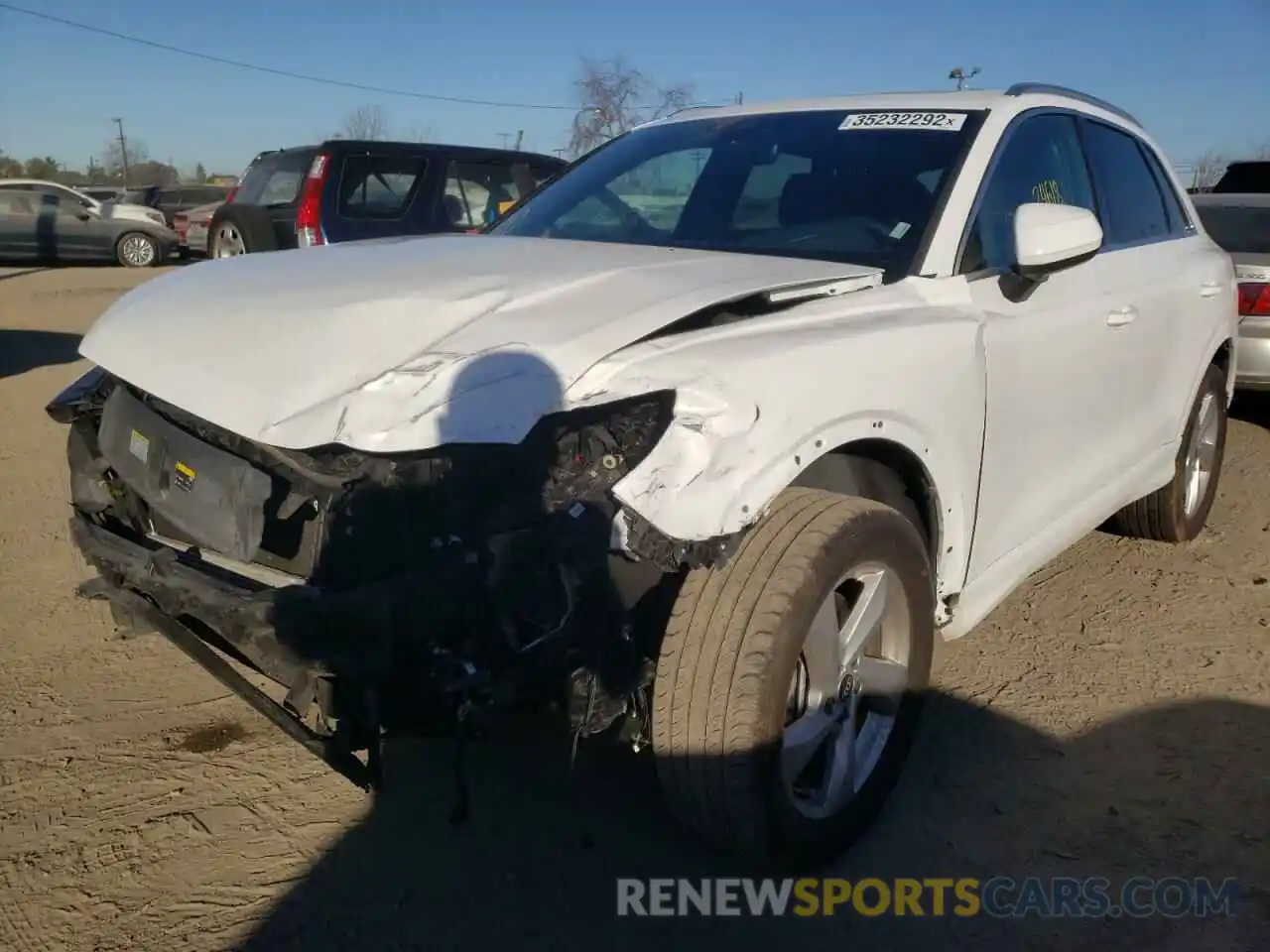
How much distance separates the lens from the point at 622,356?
2176mm

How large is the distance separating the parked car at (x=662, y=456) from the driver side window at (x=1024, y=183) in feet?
0.07

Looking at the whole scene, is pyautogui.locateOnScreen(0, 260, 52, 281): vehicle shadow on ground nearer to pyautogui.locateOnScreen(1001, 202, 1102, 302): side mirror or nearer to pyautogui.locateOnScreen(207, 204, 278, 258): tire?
pyautogui.locateOnScreen(207, 204, 278, 258): tire

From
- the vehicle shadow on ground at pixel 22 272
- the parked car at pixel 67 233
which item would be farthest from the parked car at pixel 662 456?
the parked car at pixel 67 233

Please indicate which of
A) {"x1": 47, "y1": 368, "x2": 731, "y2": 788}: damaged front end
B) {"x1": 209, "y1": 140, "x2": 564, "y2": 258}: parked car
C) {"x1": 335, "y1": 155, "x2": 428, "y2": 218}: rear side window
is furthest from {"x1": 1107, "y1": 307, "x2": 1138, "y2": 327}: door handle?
{"x1": 335, "y1": 155, "x2": 428, "y2": 218}: rear side window

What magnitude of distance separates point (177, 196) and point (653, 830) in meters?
26.6

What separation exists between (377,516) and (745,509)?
0.71m

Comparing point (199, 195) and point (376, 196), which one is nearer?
point (376, 196)

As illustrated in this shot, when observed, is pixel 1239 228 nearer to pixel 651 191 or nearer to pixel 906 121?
pixel 906 121

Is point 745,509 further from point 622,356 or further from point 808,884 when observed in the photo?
point 808,884

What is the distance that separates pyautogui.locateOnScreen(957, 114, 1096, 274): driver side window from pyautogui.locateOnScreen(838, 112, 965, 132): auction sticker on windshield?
0.18 m

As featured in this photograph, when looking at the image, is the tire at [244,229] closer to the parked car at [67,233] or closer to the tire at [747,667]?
the tire at [747,667]

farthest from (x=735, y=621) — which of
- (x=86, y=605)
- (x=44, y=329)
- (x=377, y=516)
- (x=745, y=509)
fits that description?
(x=44, y=329)

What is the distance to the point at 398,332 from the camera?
7.38 feet

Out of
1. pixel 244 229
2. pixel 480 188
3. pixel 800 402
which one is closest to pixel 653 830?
pixel 800 402
